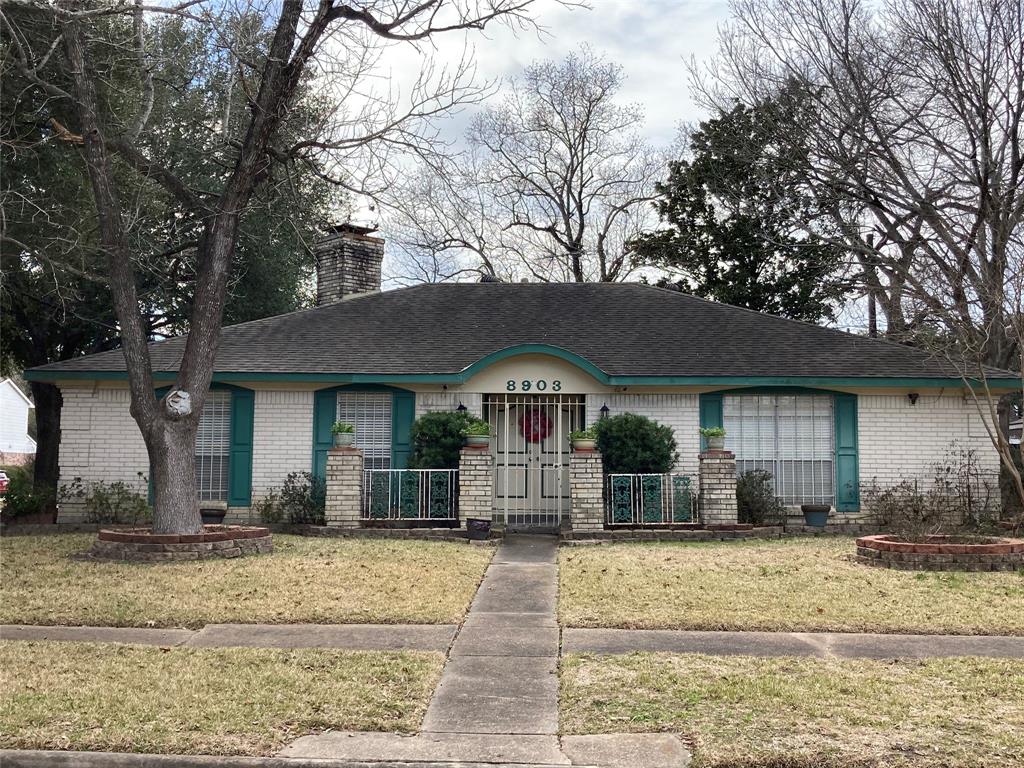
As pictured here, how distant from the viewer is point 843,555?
11836 millimetres

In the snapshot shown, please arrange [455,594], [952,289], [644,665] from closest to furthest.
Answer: [644,665]
[455,594]
[952,289]

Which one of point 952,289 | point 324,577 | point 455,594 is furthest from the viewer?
point 952,289

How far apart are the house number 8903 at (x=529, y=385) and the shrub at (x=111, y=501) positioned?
21.2 ft

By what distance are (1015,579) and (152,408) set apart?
409 inches

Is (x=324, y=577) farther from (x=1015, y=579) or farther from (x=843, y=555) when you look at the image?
(x=1015, y=579)

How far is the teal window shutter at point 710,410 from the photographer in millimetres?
16156

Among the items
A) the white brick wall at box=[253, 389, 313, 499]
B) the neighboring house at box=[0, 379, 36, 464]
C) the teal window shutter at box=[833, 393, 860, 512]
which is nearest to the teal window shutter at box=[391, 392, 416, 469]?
the white brick wall at box=[253, 389, 313, 499]

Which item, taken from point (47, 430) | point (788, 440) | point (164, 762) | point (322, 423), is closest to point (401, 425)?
point (322, 423)

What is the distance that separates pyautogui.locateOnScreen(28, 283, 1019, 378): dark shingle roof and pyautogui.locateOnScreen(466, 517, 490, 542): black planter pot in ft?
10.2

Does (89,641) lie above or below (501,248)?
below

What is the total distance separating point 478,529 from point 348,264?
9.38 meters

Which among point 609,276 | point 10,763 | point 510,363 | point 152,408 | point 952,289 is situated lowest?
point 10,763

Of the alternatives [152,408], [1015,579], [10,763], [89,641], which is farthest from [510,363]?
[10,763]

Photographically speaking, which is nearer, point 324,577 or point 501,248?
point 324,577
